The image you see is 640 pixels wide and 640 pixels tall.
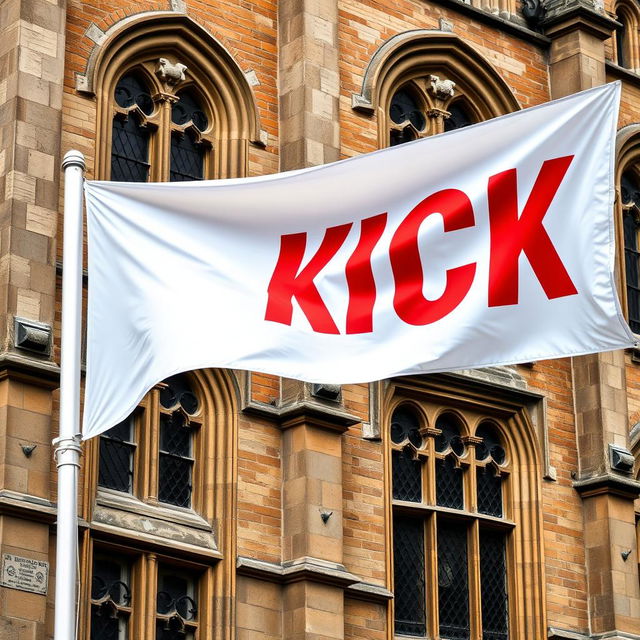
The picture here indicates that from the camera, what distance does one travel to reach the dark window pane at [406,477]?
79.7 feet

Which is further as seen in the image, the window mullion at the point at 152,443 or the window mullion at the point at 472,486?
the window mullion at the point at 472,486

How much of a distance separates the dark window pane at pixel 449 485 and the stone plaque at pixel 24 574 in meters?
6.87

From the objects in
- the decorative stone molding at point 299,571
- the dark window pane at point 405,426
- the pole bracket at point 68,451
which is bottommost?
the pole bracket at point 68,451

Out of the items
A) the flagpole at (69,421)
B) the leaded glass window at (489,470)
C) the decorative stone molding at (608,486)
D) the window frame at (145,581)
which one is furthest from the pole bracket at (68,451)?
the decorative stone molding at (608,486)

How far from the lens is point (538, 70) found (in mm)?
28000

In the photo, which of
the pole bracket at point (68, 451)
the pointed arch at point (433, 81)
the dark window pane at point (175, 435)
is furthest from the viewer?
the pointed arch at point (433, 81)

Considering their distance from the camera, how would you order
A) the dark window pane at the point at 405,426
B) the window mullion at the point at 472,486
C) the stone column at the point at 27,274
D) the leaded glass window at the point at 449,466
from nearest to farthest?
the stone column at the point at 27,274 → the dark window pane at the point at 405,426 → the leaded glass window at the point at 449,466 → the window mullion at the point at 472,486

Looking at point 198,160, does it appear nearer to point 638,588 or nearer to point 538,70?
point 538,70

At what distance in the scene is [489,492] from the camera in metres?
25.4

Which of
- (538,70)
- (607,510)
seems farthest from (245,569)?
(538,70)

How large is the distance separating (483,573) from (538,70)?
7.67 metres

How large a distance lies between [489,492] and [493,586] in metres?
1.27

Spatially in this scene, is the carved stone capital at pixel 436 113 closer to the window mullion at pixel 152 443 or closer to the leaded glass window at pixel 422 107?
the leaded glass window at pixel 422 107

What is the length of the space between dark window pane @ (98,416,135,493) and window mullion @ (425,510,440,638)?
4481 mm
